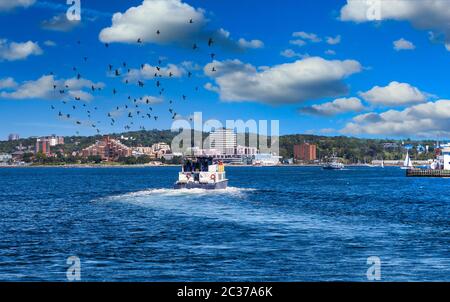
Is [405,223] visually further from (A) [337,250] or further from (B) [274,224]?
(A) [337,250]

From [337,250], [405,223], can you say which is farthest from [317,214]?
[337,250]

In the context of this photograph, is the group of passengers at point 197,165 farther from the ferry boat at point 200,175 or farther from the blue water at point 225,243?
the blue water at point 225,243

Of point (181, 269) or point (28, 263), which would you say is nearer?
point (181, 269)

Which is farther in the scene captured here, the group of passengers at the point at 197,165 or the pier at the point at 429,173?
the pier at the point at 429,173

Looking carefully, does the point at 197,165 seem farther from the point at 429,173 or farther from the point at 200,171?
the point at 429,173

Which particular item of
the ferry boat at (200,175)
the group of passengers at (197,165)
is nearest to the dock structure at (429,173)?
the ferry boat at (200,175)

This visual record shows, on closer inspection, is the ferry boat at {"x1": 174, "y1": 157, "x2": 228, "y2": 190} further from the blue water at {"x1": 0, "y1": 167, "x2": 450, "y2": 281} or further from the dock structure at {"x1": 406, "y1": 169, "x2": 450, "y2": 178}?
the dock structure at {"x1": 406, "y1": 169, "x2": 450, "y2": 178}

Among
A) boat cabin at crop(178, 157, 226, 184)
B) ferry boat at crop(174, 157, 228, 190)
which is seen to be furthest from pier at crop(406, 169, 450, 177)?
boat cabin at crop(178, 157, 226, 184)
